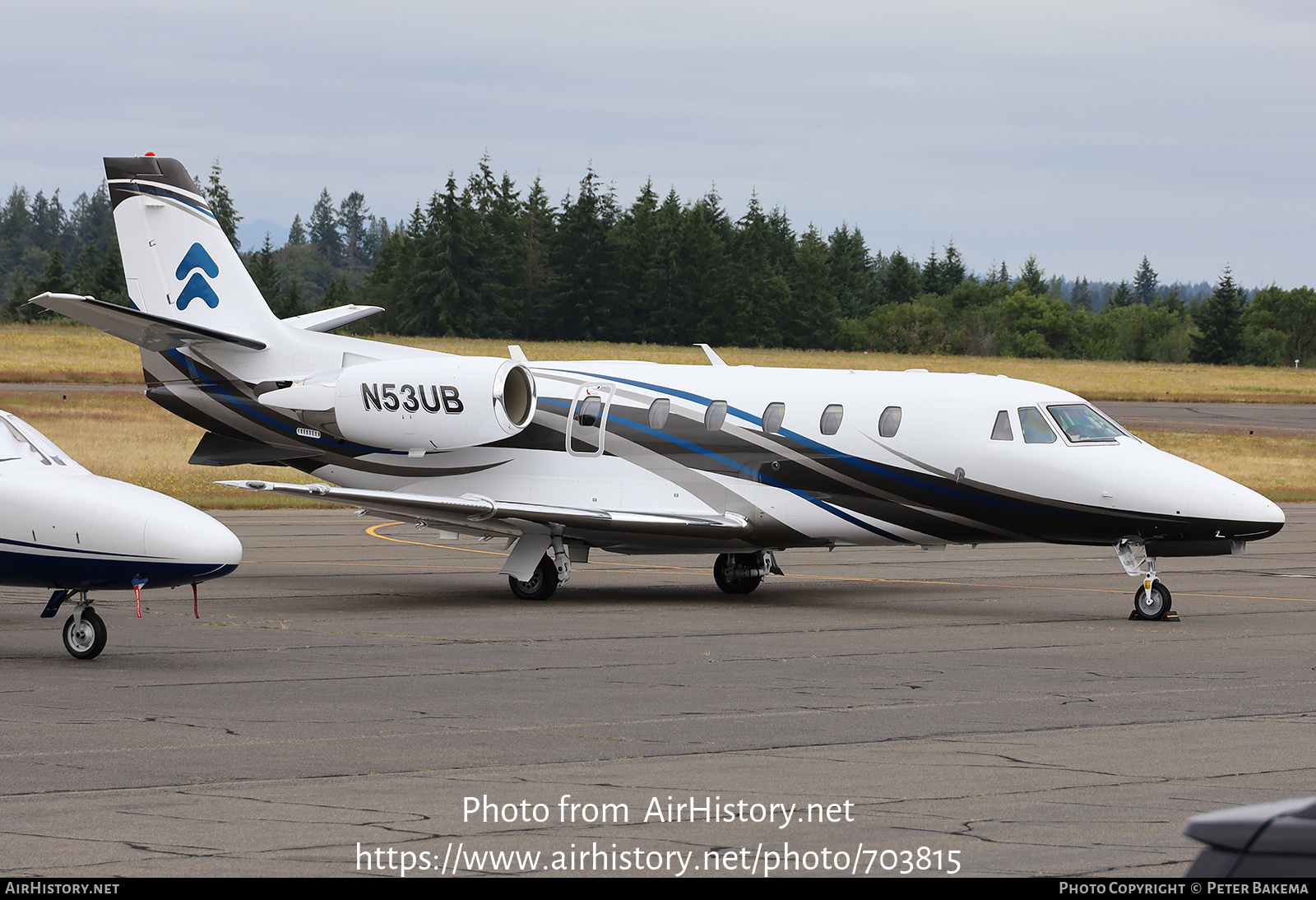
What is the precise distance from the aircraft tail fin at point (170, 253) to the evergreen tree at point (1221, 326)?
12823 centimetres

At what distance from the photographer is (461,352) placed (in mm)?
90750

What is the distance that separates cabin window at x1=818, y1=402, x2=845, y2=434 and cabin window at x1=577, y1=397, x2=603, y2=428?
3.19 m

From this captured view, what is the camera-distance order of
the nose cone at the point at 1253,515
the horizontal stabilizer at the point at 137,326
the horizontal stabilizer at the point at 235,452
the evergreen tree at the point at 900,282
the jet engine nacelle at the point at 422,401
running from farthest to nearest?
1. the evergreen tree at the point at 900,282
2. the horizontal stabilizer at the point at 235,452
3. the jet engine nacelle at the point at 422,401
4. the horizontal stabilizer at the point at 137,326
5. the nose cone at the point at 1253,515

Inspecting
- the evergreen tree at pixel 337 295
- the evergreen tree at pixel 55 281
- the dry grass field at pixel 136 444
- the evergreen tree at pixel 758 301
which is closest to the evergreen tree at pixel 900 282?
the evergreen tree at pixel 758 301

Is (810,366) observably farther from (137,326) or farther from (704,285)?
(137,326)

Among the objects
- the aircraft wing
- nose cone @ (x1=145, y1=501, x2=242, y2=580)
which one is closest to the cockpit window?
the aircraft wing

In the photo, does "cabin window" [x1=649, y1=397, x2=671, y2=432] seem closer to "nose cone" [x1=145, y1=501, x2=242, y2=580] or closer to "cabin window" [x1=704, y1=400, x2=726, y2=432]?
"cabin window" [x1=704, y1=400, x2=726, y2=432]

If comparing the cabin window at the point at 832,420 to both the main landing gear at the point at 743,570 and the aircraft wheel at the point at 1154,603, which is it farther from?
the aircraft wheel at the point at 1154,603

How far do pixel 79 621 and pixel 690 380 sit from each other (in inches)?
367

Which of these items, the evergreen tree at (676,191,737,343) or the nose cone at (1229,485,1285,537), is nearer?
the nose cone at (1229,485,1285,537)

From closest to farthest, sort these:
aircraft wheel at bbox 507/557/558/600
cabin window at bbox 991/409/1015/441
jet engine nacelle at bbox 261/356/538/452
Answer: cabin window at bbox 991/409/1015/441
aircraft wheel at bbox 507/557/558/600
jet engine nacelle at bbox 261/356/538/452

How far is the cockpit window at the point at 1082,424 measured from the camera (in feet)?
63.9

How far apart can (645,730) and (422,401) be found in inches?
424

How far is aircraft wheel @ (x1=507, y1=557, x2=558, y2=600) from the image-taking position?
21219 millimetres
